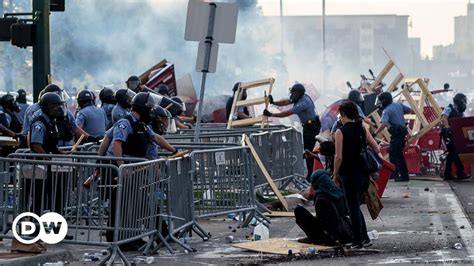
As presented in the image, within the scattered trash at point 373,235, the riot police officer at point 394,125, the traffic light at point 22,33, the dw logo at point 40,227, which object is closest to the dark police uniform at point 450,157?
the riot police officer at point 394,125

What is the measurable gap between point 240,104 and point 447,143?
3.97m

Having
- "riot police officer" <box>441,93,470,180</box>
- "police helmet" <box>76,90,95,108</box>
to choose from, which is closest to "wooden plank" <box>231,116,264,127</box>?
"riot police officer" <box>441,93,470,180</box>

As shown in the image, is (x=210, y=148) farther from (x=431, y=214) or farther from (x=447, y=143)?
(x=447, y=143)

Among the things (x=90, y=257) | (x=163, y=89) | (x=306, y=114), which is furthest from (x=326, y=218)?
(x=163, y=89)

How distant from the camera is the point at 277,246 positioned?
1412cm

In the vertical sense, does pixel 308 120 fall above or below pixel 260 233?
above

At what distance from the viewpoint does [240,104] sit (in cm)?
2541

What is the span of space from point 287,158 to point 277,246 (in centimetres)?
777

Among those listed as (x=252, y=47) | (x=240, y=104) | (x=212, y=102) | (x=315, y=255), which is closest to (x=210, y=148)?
(x=315, y=255)

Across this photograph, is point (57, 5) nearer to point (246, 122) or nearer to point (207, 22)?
point (207, 22)

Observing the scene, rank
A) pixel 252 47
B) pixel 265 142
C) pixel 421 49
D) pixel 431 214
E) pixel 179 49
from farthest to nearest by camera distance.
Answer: pixel 421 49, pixel 252 47, pixel 179 49, pixel 265 142, pixel 431 214

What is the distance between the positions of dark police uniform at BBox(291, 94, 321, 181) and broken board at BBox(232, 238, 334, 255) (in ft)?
27.2

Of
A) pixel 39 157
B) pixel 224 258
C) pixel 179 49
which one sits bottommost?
pixel 224 258

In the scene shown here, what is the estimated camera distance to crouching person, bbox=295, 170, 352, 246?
1412cm
